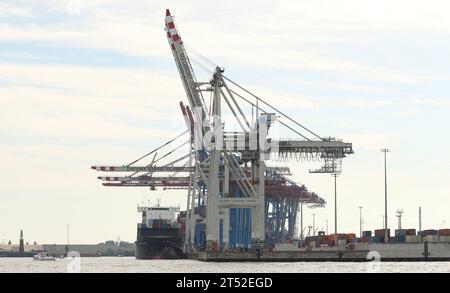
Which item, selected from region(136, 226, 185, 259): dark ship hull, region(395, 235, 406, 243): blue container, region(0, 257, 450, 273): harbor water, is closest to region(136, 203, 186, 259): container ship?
region(136, 226, 185, 259): dark ship hull

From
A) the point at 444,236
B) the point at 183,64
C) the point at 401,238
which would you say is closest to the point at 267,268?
the point at 183,64

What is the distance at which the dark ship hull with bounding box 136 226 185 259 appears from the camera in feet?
537

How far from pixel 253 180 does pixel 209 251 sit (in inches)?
380

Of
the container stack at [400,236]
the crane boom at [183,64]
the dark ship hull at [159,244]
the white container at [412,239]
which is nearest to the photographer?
the crane boom at [183,64]

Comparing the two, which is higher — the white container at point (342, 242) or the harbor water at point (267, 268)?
the white container at point (342, 242)

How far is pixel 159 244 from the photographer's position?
167500mm

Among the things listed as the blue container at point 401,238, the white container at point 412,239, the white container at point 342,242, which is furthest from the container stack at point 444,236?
the white container at point 342,242

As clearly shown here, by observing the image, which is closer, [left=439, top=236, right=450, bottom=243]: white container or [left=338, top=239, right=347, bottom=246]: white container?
[left=439, top=236, right=450, bottom=243]: white container

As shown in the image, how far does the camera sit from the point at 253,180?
117688mm

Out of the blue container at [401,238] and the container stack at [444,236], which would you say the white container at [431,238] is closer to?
the container stack at [444,236]

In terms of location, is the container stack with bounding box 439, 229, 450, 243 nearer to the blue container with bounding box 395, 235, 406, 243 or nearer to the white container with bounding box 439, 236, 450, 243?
the white container with bounding box 439, 236, 450, 243

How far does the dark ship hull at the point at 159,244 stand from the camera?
16375 cm
